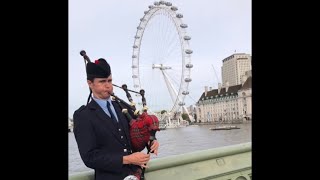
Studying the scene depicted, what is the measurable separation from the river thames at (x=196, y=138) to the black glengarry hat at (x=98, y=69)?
0.41 meters

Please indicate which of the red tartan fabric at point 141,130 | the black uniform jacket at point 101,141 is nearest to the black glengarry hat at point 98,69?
the black uniform jacket at point 101,141

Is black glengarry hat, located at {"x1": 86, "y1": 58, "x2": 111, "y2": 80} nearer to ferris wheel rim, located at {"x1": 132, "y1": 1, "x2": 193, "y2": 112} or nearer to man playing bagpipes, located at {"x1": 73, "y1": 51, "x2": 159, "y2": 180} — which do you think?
man playing bagpipes, located at {"x1": 73, "y1": 51, "x2": 159, "y2": 180}

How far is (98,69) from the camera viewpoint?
1.82 m

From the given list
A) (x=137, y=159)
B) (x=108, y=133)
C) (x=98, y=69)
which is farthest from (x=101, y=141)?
(x=98, y=69)

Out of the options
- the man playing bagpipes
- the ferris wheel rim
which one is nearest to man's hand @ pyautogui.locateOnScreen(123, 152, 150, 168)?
the man playing bagpipes

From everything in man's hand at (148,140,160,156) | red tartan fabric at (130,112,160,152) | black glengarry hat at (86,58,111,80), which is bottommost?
man's hand at (148,140,160,156)

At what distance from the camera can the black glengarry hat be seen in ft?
5.93

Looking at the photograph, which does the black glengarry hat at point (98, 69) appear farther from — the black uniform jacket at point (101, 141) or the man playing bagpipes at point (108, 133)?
the black uniform jacket at point (101, 141)

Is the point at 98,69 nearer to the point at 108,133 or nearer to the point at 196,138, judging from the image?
the point at 108,133

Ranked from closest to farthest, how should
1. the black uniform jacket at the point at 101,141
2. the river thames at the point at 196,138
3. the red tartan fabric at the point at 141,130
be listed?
the black uniform jacket at the point at 101,141 < the red tartan fabric at the point at 141,130 < the river thames at the point at 196,138

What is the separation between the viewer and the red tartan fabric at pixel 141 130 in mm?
1866

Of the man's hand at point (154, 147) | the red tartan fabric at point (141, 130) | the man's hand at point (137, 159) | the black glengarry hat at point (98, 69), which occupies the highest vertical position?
the black glengarry hat at point (98, 69)

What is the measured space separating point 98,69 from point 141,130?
0.36m
